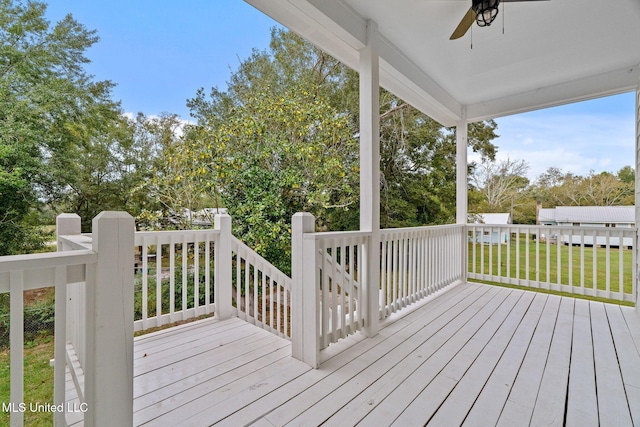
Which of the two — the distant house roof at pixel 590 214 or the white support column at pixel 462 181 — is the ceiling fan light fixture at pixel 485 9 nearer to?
the white support column at pixel 462 181

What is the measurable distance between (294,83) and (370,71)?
4.07m

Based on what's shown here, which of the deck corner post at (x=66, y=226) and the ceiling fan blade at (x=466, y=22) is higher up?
the ceiling fan blade at (x=466, y=22)

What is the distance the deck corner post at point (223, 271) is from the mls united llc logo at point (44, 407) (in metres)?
1.30

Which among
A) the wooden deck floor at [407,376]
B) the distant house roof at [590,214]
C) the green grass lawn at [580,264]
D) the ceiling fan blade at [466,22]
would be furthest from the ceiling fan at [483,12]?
the distant house roof at [590,214]

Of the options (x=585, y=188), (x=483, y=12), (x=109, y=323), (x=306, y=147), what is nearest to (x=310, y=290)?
(x=109, y=323)

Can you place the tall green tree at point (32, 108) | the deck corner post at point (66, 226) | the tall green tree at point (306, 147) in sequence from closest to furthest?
the deck corner post at point (66, 226) < the tall green tree at point (32, 108) < the tall green tree at point (306, 147)

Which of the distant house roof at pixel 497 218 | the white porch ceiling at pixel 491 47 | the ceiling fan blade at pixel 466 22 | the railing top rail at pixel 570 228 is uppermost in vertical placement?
the white porch ceiling at pixel 491 47

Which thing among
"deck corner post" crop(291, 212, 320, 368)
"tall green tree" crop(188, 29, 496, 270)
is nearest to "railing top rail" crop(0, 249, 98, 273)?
"deck corner post" crop(291, 212, 320, 368)

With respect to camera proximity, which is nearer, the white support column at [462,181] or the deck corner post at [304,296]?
the deck corner post at [304,296]

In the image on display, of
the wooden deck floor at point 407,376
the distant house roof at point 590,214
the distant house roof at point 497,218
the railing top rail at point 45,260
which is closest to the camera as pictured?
the railing top rail at point 45,260

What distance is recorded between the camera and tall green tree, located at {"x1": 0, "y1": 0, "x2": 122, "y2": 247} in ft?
10.2

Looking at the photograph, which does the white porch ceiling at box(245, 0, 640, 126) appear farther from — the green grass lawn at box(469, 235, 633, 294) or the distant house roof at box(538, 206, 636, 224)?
the green grass lawn at box(469, 235, 633, 294)

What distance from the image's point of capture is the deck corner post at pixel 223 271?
278 centimetres

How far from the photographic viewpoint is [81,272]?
36.3 inches
